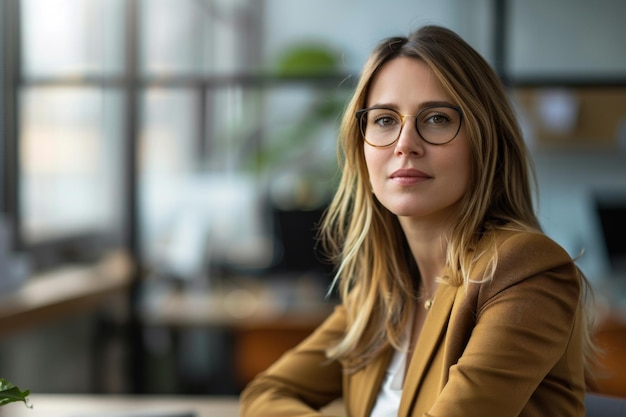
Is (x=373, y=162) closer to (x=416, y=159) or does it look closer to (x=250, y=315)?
(x=416, y=159)

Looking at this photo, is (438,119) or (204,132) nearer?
(438,119)

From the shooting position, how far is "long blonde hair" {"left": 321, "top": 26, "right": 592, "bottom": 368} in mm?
1438

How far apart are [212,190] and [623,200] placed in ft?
7.82

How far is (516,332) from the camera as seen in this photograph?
4.25 ft

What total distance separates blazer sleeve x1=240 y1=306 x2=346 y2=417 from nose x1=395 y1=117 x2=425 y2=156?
0.48 metres

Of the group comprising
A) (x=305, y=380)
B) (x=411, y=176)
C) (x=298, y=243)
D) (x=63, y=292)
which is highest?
(x=411, y=176)

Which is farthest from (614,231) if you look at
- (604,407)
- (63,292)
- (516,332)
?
(516,332)

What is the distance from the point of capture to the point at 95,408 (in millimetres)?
1865

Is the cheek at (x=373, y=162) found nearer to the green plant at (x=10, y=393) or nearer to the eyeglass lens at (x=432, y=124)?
the eyeglass lens at (x=432, y=124)

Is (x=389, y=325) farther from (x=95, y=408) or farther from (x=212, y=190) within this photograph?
(x=212, y=190)

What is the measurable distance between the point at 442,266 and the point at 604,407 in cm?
38

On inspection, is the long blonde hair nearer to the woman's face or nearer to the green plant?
the woman's face

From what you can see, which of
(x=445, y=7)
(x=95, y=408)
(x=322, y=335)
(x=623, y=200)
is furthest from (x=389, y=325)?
(x=445, y=7)

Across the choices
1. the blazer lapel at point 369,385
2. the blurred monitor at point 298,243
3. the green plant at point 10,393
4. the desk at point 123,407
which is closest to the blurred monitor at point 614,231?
the blurred monitor at point 298,243
